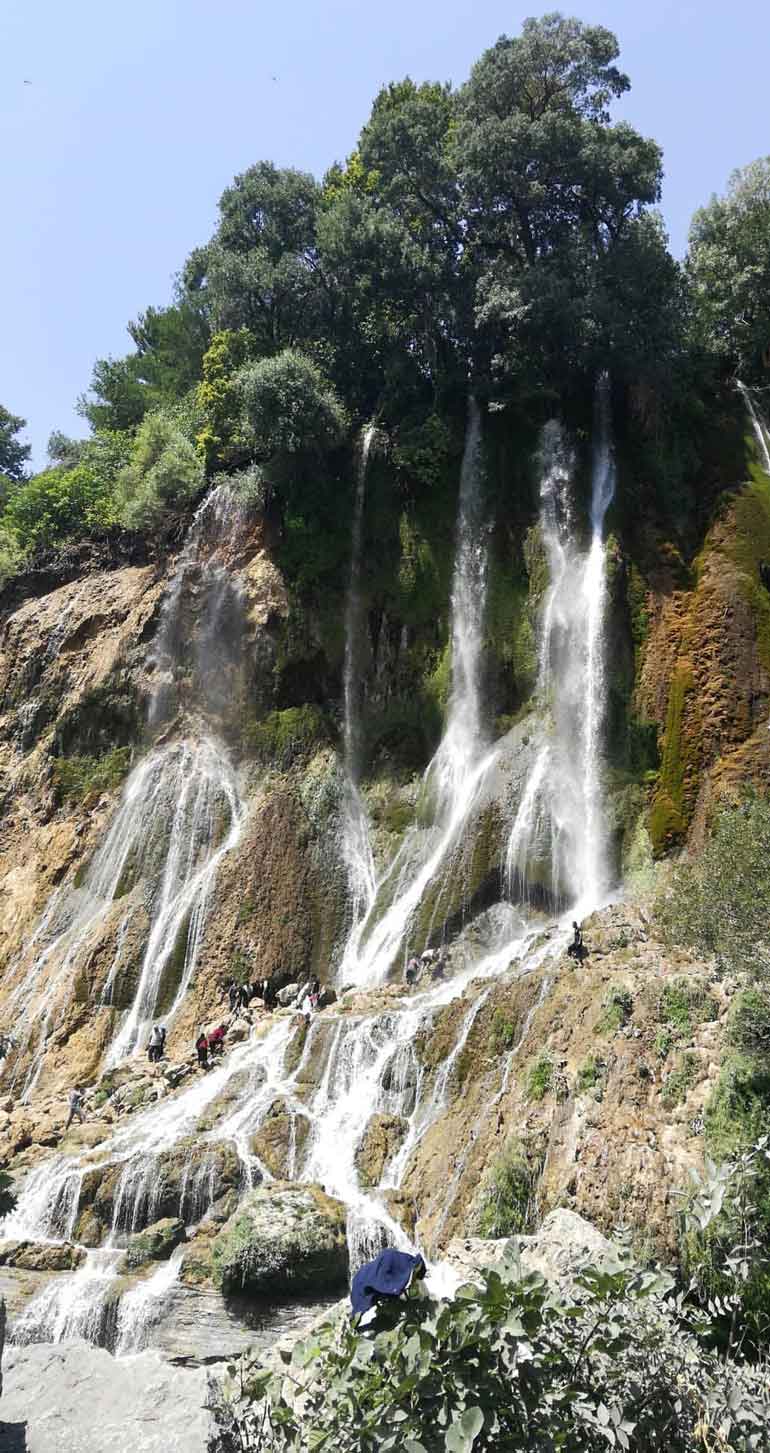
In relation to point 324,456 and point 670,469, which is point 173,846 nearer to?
point 324,456

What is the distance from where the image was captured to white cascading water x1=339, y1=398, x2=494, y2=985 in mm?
26344

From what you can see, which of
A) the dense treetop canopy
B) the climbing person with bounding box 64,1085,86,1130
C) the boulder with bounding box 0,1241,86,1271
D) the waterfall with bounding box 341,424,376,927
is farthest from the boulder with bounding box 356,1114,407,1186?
the dense treetop canopy

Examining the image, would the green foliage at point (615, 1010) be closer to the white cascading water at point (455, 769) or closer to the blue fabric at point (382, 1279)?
the blue fabric at point (382, 1279)

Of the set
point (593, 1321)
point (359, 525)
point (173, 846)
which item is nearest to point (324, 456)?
point (359, 525)

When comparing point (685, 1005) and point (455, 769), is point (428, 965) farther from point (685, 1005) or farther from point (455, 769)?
point (685, 1005)

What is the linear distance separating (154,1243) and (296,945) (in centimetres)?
1172

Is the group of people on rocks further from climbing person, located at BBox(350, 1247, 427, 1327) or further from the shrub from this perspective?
the shrub

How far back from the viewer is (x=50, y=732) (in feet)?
120

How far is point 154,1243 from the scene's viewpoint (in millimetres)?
16047

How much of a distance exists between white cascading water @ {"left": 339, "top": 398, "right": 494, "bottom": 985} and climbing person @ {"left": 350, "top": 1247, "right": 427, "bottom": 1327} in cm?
1882

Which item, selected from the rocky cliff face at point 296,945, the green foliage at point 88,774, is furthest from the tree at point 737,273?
the green foliage at point 88,774

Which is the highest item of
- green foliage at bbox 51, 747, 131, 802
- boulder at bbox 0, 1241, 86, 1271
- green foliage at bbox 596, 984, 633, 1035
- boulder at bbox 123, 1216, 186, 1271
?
green foliage at bbox 51, 747, 131, 802

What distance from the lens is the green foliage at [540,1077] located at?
15.2m

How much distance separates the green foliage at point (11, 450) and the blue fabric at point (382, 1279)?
216 ft
